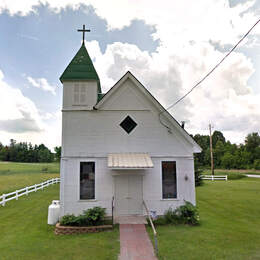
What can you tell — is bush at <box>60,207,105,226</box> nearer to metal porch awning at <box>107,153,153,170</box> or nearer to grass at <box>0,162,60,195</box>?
metal porch awning at <box>107,153,153,170</box>

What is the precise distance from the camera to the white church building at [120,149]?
1014 centimetres

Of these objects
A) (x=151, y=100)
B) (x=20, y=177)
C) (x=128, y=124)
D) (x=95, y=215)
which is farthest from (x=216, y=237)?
(x=20, y=177)

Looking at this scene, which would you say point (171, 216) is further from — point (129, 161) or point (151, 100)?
point (151, 100)

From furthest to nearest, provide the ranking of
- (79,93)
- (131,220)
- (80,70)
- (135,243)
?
(80,70) < (79,93) < (131,220) < (135,243)

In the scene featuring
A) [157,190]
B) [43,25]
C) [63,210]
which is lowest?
[63,210]

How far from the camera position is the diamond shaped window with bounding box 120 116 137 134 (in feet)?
35.3

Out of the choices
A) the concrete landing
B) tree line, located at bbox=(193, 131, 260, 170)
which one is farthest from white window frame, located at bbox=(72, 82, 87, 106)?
tree line, located at bbox=(193, 131, 260, 170)

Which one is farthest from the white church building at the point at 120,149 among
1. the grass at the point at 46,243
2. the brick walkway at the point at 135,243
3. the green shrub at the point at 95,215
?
the grass at the point at 46,243

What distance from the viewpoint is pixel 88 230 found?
8812 mm

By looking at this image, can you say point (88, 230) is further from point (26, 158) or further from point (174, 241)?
point (26, 158)

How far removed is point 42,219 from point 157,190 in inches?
259

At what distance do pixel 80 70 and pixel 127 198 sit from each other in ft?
24.0

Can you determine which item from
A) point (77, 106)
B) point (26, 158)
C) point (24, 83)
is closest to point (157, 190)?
point (77, 106)

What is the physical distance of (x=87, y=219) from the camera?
30.1 feet
